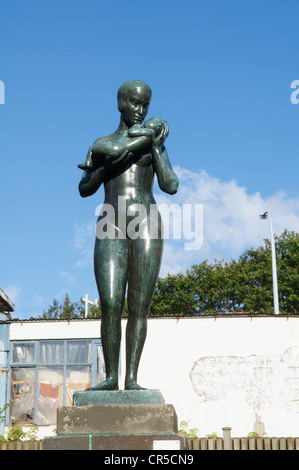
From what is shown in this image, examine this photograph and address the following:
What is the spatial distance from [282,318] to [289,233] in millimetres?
20875

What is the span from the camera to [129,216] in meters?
4.79

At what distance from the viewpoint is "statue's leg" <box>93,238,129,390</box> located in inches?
180

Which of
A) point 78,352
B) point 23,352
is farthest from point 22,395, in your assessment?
point 78,352

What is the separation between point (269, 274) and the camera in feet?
119

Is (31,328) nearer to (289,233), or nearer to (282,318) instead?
(282,318)

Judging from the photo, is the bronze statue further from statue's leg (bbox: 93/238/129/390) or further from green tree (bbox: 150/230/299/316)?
green tree (bbox: 150/230/299/316)

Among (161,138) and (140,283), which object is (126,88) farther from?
(140,283)

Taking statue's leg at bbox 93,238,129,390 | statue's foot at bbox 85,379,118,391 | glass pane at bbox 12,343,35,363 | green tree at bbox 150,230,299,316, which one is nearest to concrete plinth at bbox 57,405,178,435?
statue's foot at bbox 85,379,118,391

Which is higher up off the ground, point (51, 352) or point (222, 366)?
point (51, 352)

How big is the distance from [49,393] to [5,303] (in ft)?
9.64

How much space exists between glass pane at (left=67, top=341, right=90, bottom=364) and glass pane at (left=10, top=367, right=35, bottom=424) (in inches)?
46.5

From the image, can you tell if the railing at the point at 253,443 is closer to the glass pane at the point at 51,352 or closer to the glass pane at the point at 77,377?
the glass pane at the point at 77,377

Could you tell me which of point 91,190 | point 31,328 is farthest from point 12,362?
point 91,190

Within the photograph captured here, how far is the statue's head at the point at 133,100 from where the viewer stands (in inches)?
198
